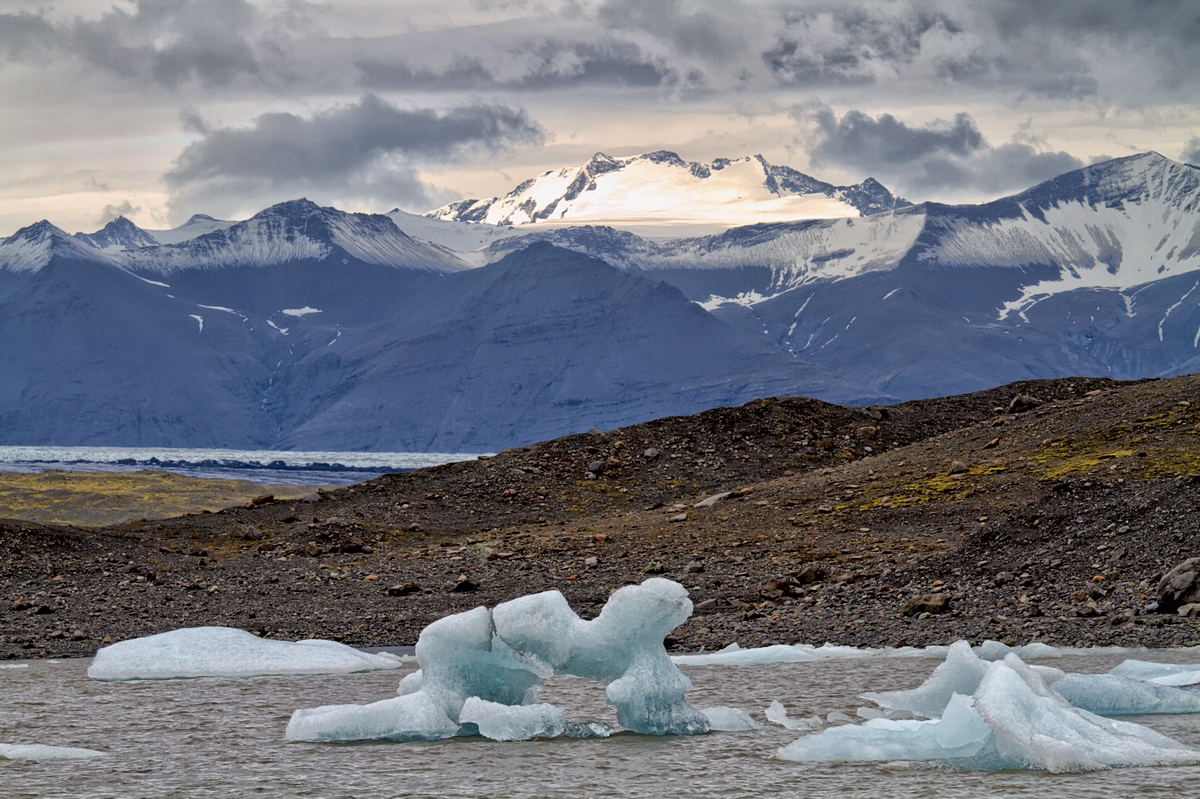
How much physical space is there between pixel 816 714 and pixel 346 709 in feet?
19.2

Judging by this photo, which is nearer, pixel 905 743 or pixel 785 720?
pixel 905 743

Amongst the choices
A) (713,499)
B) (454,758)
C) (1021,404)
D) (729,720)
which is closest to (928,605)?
(729,720)

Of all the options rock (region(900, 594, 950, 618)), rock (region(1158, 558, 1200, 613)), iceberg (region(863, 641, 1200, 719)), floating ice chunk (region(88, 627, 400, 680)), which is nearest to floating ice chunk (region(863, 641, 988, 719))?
iceberg (region(863, 641, 1200, 719))

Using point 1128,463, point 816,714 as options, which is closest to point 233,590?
point 816,714

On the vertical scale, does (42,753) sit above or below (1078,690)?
below

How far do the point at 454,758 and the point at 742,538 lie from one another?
2118 centimetres

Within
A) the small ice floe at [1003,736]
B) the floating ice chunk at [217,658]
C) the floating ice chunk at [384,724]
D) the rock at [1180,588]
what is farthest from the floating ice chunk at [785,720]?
the rock at [1180,588]

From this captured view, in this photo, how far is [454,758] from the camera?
1356 centimetres

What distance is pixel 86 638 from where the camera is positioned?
79.0 feet

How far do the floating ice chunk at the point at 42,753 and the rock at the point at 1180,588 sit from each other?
1722 cm

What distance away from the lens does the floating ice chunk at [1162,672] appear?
648 inches

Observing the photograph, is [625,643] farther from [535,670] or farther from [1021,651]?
[1021,651]

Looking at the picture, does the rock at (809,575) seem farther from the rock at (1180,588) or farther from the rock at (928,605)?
the rock at (1180,588)

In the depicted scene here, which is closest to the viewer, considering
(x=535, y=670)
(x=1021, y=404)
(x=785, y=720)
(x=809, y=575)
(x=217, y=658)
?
(x=535, y=670)
